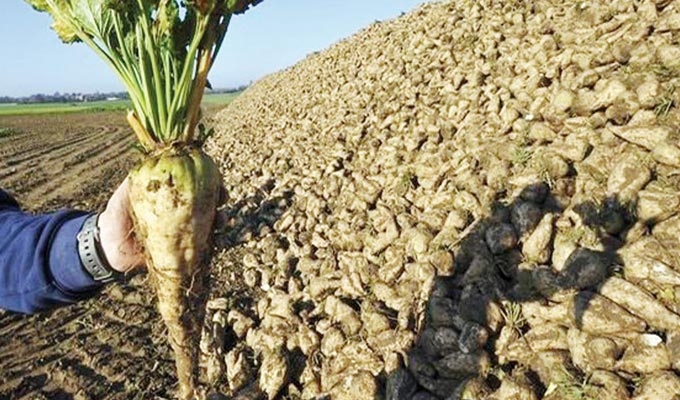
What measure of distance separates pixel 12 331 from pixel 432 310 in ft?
15.3

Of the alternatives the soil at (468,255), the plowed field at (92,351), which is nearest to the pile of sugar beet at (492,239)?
the soil at (468,255)

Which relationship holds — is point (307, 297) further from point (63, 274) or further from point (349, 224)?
point (63, 274)

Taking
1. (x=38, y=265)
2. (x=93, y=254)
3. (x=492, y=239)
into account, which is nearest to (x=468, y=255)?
(x=492, y=239)

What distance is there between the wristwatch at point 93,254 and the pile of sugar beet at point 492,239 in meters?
1.04

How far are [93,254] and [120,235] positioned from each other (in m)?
0.30

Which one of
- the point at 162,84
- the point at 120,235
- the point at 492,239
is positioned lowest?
the point at 492,239

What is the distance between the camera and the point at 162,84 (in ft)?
9.36

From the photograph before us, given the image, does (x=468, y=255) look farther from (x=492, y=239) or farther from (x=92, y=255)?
(x=92, y=255)

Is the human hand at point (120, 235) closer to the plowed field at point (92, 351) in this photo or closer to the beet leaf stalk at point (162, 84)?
the beet leaf stalk at point (162, 84)

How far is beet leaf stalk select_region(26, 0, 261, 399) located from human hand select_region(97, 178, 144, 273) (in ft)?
0.20

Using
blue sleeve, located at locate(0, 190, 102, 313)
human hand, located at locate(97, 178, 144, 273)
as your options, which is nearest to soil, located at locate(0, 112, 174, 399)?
human hand, located at locate(97, 178, 144, 273)

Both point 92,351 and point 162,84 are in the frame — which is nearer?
point 162,84

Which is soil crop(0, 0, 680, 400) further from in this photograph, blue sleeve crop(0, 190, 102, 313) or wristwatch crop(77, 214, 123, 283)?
blue sleeve crop(0, 190, 102, 313)

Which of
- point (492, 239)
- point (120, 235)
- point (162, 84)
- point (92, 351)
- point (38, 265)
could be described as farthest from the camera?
point (92, 351)
